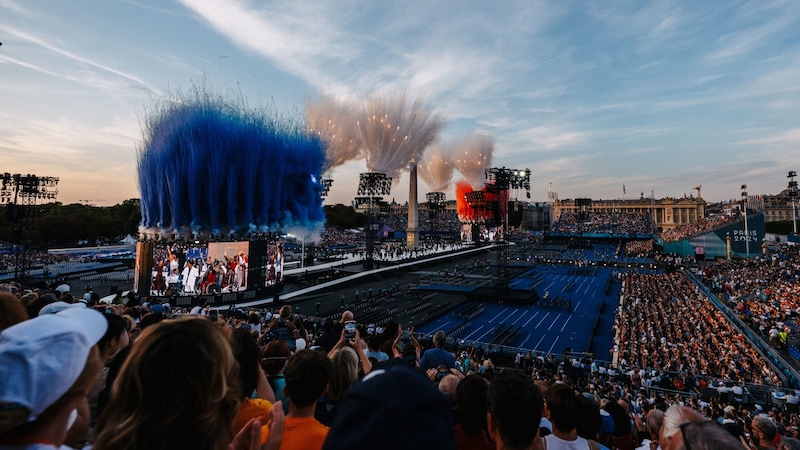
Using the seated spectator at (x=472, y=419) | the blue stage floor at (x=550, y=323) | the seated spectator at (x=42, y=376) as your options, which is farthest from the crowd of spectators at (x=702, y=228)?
the seated spectator at (x=42, y=376)

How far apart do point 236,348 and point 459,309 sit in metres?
27.8

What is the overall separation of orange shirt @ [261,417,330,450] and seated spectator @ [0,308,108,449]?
42.4 inches

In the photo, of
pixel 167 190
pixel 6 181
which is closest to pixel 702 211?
pixel 167 190

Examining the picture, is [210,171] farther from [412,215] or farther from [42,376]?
[412,215]

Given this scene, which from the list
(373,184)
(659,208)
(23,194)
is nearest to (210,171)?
(23,194)

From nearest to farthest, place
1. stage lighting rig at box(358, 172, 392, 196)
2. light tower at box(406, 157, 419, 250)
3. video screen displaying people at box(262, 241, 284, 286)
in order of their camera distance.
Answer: video screen displaying people at box(262, 241, 284, 286) < stage lighting rig at box(358, 172, 392, 196) < light tower at box(406, 157, 419, 250)

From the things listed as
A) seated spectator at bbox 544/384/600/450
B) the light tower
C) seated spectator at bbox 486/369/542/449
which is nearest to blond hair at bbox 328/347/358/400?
seated spectator at bbox 486/369/542/449

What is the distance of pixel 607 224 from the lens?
106m

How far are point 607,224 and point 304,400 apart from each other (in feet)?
394

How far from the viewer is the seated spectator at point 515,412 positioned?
2326 millimetres

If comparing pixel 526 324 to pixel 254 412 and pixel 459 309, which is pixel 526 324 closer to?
pixel 459 309

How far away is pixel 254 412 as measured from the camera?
282cm

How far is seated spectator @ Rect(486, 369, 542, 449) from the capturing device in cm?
233

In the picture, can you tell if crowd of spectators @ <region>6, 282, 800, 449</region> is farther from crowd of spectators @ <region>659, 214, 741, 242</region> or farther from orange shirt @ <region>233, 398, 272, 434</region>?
crowd of spectators @ <region>659, 214, 741, 242</region>
